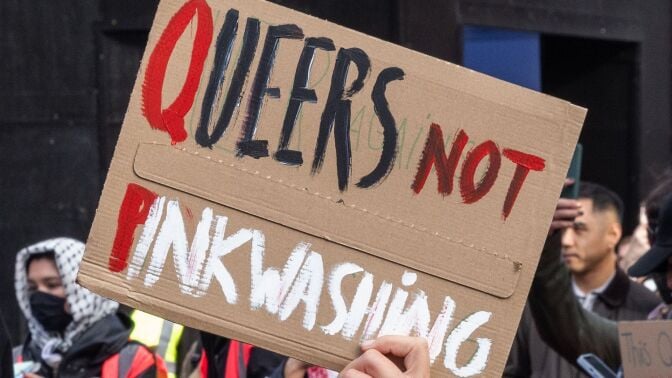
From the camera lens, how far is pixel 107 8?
733 centimetres

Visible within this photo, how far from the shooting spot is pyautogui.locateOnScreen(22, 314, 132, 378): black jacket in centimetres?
468

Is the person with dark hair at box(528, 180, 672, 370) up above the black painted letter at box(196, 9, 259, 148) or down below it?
below

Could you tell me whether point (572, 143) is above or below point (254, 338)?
above

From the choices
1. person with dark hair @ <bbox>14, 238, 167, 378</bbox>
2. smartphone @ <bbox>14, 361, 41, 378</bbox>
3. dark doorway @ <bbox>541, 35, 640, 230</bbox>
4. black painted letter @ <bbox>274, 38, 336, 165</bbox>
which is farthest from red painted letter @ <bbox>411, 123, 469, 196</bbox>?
dark doorway @ <bbox>541, 35, 640, 230</bbox>

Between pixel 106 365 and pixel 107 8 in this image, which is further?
pixel 107 8

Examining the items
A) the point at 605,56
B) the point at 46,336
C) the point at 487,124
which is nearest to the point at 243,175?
the point at 487,124

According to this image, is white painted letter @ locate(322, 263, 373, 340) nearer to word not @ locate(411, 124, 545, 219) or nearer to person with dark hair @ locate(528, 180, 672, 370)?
word not @ locate(411, 124, 545, 219)

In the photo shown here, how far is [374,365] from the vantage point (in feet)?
7.89

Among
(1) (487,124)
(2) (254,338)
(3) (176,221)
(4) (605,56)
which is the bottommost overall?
(2) (254,338)

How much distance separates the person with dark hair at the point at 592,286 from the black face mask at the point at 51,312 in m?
1.84

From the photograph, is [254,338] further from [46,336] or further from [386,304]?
[46,336]

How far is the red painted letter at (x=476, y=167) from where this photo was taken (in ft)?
8.45

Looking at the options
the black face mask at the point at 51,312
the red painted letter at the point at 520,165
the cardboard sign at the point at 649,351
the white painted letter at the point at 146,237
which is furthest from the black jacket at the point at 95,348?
the red painted letter at the point at 520,165

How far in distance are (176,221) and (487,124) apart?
0.66 metres
